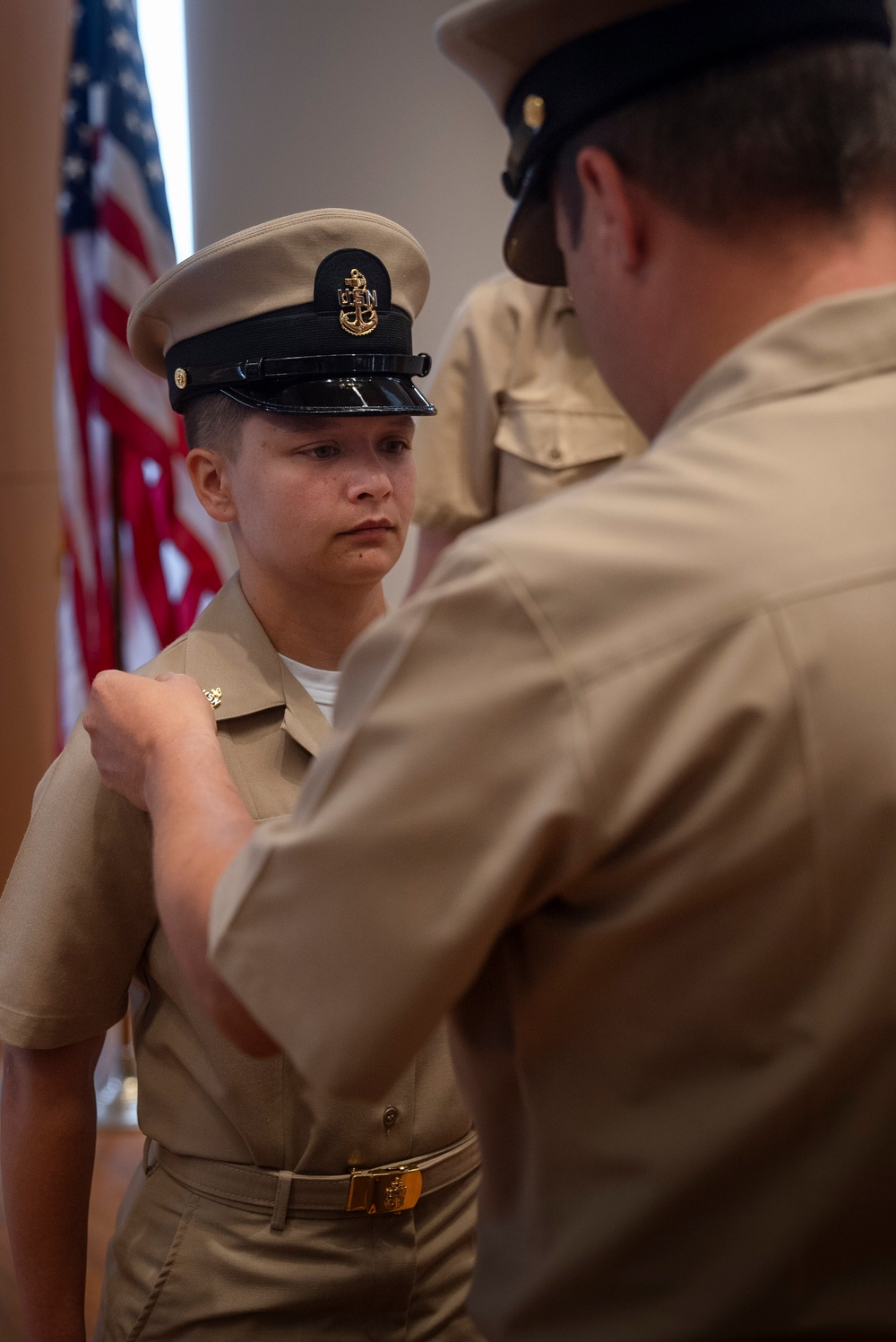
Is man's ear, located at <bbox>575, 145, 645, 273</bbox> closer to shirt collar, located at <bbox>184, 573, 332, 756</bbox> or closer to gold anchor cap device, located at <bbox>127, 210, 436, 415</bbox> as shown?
gold anchor cap device, located at <bbox>127, 210, 436, 415</bbox>

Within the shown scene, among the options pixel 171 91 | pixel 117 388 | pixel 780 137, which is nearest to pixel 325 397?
pixel 780 137

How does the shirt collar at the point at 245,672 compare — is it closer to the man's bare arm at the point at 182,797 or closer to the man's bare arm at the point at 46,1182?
the man's bare arm at the point at 182,797

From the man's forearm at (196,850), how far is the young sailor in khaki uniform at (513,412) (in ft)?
3.90

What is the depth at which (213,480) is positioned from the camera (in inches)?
54.4

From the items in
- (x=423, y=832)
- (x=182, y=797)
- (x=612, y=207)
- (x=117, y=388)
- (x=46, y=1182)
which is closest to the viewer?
(x=423, y=832)

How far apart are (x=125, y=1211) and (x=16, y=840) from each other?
2499 millimetres

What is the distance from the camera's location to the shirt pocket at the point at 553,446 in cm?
202

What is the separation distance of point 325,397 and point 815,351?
26.9 inches

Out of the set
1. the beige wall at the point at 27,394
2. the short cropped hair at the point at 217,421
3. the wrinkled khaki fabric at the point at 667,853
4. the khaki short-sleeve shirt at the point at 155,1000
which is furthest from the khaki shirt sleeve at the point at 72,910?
the beige wall at the point at 27,394

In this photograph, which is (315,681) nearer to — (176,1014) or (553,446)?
(176,1014)

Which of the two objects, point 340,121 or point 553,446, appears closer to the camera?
point 553,446

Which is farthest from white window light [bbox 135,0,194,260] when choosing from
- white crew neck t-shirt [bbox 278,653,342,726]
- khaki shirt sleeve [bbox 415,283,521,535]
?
white crew neck t-shirt [bbox 278,653,342,726]

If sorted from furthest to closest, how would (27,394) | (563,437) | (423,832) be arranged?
(27,394), (563,437), (423,832)

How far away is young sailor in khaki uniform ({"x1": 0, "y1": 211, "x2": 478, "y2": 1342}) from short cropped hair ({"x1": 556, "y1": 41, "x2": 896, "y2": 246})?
59cm
